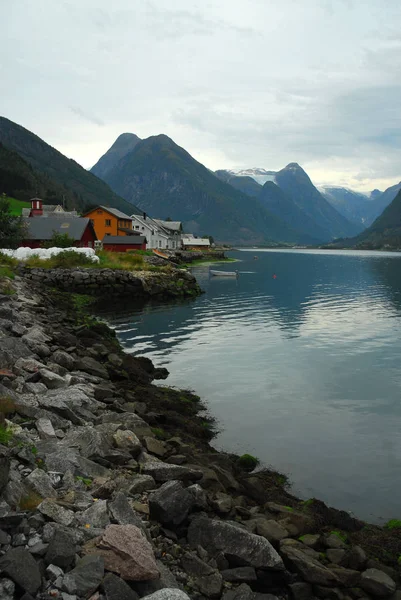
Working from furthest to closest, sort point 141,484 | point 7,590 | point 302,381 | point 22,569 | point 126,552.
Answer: point 302,381, point 141,484, point 126,552, point 22,569, point 7,590

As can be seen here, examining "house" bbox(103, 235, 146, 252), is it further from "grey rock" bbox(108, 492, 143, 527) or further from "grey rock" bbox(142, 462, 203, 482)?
"grey rock" bbox(108, 492, 143, 527)

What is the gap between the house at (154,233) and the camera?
474 ft

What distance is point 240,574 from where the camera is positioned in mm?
8336

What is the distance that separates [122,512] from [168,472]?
248cm

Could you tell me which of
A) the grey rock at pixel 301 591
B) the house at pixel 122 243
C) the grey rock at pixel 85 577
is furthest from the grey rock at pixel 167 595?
the house at pixel 122 243

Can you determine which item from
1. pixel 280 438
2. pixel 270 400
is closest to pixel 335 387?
pixel 270 400

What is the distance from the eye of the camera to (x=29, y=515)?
7.82 meters

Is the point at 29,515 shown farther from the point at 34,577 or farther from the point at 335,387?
the point at 335,387

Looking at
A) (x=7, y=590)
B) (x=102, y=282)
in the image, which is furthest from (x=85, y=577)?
(x=102, y=282)

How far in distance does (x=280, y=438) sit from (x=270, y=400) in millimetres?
4508

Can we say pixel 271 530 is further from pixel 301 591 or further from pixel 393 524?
pixel 393 524

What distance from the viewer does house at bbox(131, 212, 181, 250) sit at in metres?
144

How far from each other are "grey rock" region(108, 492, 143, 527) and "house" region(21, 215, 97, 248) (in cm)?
7716

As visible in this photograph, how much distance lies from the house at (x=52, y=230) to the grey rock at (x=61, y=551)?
7847cm
